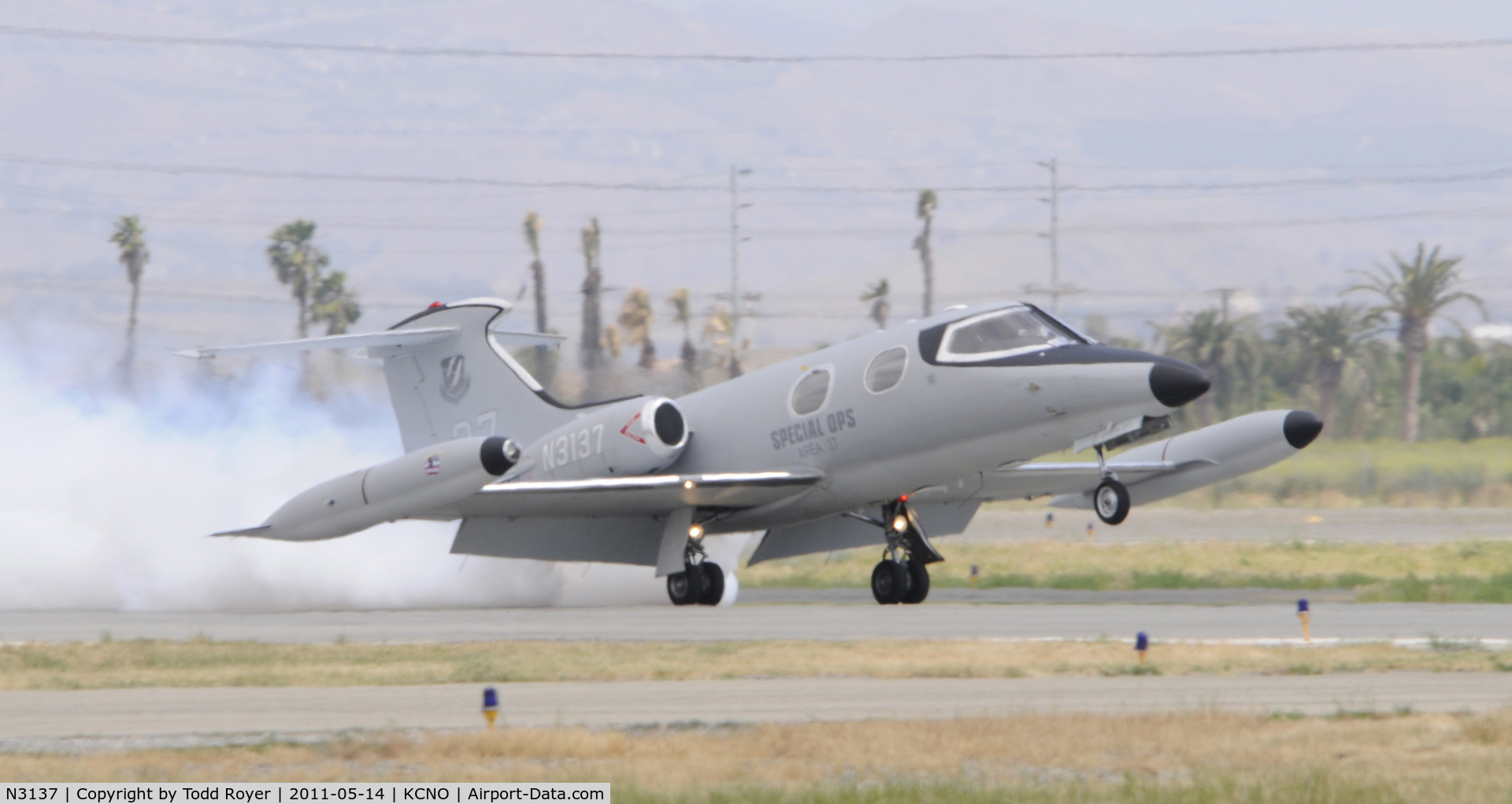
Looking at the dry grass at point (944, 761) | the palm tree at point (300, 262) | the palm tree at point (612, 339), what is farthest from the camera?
the palm tree at point (300, 262)

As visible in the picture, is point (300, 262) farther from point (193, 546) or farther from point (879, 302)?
point (193, 546)

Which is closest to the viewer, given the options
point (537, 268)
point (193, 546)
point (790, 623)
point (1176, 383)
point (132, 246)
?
point (1176, 383)

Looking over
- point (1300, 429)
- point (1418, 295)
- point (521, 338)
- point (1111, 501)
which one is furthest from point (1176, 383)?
point (1418, 295)

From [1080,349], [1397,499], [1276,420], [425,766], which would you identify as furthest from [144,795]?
[1397,499]

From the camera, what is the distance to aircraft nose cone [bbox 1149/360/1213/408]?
1711 cm

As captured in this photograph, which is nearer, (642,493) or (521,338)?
(642,493)

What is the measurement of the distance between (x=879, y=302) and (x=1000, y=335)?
7111cm

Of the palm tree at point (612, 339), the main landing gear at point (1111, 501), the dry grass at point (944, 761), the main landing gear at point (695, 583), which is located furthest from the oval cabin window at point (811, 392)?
the palm tree at point (612, 339)

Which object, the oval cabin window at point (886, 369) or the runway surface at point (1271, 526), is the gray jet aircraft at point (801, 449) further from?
the runway surface at point (1271, 526)

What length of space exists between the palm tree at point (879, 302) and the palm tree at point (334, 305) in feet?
90.8

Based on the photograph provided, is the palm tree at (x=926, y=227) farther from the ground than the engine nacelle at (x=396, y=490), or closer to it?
farther from the ground

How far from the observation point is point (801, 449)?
20.6 meters

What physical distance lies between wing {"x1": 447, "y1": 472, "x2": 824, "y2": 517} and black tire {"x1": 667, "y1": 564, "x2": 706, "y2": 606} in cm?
93

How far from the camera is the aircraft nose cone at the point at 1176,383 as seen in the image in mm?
17109
